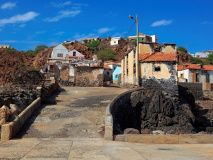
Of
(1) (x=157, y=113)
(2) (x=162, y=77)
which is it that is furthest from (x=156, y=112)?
(2) (x=162, y=77)

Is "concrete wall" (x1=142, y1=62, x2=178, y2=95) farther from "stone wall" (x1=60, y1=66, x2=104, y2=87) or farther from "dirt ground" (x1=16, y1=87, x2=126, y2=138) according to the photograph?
"dirt ground" (x1=16, y1=87, x2=126, y2=138)

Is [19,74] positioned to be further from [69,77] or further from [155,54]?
[155,54]

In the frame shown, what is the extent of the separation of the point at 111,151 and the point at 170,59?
1567cm

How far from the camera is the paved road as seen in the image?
438 centimetres

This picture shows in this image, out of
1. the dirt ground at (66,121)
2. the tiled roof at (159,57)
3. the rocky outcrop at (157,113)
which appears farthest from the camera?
the tiled roof at (159,57)

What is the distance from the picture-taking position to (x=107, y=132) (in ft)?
21.5

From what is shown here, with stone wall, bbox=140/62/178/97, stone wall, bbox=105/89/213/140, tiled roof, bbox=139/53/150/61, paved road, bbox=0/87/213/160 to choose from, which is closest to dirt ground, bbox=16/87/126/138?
paved road, bbox=0/87/213/160

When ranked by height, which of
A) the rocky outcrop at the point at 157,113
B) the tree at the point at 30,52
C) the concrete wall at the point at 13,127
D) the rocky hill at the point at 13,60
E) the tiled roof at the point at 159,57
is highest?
the tree at the point at 30,52

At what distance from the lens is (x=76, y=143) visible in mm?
5832

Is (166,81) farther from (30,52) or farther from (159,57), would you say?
(30,52)

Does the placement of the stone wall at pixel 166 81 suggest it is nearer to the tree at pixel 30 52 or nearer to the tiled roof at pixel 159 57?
the tiled roof at pixel 159 57

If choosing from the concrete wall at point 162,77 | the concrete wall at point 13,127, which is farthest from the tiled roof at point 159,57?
the concrete wall at point 13,127

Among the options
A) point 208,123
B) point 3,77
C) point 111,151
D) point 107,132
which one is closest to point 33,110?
point 107,132

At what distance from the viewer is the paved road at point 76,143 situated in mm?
4383
